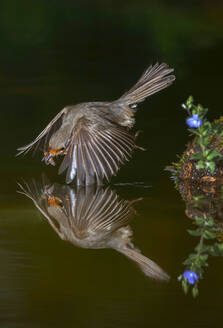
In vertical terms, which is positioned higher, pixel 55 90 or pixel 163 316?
pixel 163 316

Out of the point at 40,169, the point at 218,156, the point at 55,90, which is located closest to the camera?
the point at 218,156

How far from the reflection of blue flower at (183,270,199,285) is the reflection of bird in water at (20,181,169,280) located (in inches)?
5.6

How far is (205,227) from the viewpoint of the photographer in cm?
823

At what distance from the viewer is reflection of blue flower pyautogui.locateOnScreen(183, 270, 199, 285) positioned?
673 centimetres

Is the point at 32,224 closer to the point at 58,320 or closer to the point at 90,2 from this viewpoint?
the point at 58,320

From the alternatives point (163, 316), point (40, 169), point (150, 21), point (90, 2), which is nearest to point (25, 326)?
point (163, 316)

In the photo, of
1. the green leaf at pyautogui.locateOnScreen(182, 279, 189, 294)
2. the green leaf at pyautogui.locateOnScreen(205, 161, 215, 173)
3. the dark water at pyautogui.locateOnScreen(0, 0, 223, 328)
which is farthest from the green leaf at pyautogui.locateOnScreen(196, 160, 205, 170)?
the green leaf at pyautogui.locateOnScreen(182, 279, 189, 294)

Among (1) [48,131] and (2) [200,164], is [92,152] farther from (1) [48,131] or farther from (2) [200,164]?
(1) [48,131]

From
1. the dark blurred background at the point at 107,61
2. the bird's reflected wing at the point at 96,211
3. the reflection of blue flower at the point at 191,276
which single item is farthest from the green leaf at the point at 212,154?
the reflection of blue flower at the point at 191,276

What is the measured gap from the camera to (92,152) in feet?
31.4

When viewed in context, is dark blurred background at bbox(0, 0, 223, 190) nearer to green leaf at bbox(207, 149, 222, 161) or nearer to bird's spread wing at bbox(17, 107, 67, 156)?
bird's spread wing at bbox(17, 107, 67, 156)

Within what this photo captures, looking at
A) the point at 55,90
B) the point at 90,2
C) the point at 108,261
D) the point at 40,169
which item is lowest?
the point at 90,2

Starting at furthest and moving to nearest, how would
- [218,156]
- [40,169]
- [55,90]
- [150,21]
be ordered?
[150,21] < [55,90] < [40,169] < [218,156]

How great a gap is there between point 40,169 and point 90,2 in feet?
88.3
